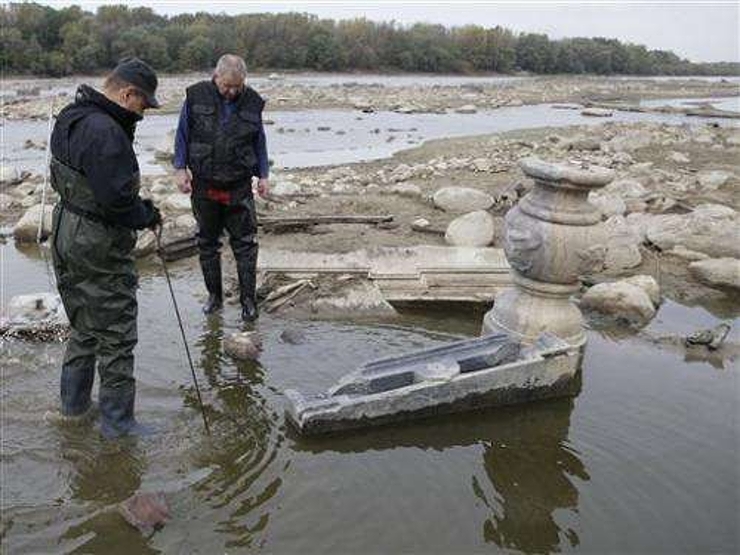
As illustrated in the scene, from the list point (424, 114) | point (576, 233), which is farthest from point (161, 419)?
point (424, 114)

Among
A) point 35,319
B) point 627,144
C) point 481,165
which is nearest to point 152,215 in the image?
point 35,319

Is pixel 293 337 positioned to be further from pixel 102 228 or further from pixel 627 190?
pixel 627 190

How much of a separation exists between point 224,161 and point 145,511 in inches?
128

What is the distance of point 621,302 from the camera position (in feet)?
20.8

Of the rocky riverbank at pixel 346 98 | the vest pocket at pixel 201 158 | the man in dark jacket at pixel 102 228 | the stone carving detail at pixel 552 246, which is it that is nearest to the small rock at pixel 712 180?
the stone carving detail at pixel 552 246

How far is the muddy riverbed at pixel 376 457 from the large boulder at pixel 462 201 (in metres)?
3.98

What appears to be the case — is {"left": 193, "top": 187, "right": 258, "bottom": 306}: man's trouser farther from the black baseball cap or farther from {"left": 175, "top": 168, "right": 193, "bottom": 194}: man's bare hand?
the black baseball cap

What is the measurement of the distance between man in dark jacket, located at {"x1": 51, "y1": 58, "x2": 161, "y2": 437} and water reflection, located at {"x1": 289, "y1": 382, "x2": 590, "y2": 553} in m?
1.17

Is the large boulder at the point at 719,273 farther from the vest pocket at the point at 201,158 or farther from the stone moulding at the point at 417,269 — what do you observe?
the vest pocket at the point at 201,158

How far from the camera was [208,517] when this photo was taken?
11.0 ft

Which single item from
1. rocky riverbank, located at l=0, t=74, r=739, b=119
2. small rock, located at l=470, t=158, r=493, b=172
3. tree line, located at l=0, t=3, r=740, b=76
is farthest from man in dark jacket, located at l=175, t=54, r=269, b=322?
tree line, located at l=0, t=3, r=740, b=76

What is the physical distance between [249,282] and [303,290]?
0.70 metres

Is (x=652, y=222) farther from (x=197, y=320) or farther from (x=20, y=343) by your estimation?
(x=20, y=343)

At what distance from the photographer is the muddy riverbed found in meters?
3.29
